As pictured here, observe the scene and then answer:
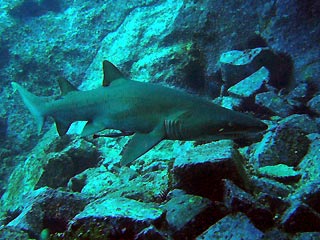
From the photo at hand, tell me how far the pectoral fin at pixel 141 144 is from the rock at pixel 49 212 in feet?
4.77

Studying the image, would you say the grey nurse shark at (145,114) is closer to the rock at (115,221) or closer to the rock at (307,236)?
the rock at (115,221)

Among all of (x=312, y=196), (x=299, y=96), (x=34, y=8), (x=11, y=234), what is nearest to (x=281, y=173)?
(x=312, y=196)

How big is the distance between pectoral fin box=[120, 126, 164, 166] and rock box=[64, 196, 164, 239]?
41 cm

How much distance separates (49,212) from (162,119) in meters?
1.97

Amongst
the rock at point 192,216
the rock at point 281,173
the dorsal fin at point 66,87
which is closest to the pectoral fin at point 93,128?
the dorsal fin at point 66,87

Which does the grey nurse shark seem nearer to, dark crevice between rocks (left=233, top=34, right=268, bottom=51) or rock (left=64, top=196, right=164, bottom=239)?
rock (left=64, top=196, right=164, bottom=239)

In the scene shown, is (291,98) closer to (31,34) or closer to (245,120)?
(245,120)

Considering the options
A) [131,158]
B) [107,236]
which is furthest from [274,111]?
[107,236]

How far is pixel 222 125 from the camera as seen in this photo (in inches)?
103

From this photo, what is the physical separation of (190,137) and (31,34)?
32.2 ft

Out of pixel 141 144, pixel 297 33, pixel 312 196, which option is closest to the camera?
pixel 312 196

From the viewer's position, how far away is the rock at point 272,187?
3.03 m

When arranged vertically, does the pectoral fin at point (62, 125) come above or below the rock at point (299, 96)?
above

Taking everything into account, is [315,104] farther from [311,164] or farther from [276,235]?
[276,235]
